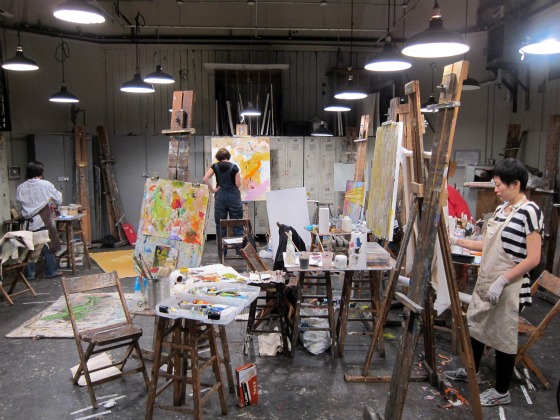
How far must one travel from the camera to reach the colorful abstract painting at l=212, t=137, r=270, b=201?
7617 mm

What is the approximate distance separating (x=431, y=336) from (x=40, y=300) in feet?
13.5

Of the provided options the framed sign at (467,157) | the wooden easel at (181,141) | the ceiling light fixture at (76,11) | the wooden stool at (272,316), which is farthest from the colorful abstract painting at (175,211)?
the framed sign at (467,157)

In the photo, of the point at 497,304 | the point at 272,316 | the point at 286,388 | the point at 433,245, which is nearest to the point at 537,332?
the point at 497,304

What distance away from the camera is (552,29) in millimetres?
3320

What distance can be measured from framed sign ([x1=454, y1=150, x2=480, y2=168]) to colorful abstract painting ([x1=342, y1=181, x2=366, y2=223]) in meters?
3.82

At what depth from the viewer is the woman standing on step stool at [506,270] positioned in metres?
2.62

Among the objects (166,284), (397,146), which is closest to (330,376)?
(166,284)

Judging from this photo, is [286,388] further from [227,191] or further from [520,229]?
[227,191]

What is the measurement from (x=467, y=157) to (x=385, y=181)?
17.9 ft

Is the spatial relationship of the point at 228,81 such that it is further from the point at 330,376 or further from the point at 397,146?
the point at 330,376

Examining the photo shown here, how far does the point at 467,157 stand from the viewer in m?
8.32

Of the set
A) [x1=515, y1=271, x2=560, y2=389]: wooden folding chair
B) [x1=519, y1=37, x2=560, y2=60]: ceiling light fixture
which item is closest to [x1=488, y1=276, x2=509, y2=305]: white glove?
[x1=515, y1=271, x2=560, y2=389]: wooden folding chair

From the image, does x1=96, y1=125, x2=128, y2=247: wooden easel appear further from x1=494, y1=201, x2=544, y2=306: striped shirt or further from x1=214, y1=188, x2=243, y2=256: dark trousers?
x1=494, y1=201, x2=544, y2=306: striped shirt

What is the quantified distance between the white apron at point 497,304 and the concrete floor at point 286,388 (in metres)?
0.46
